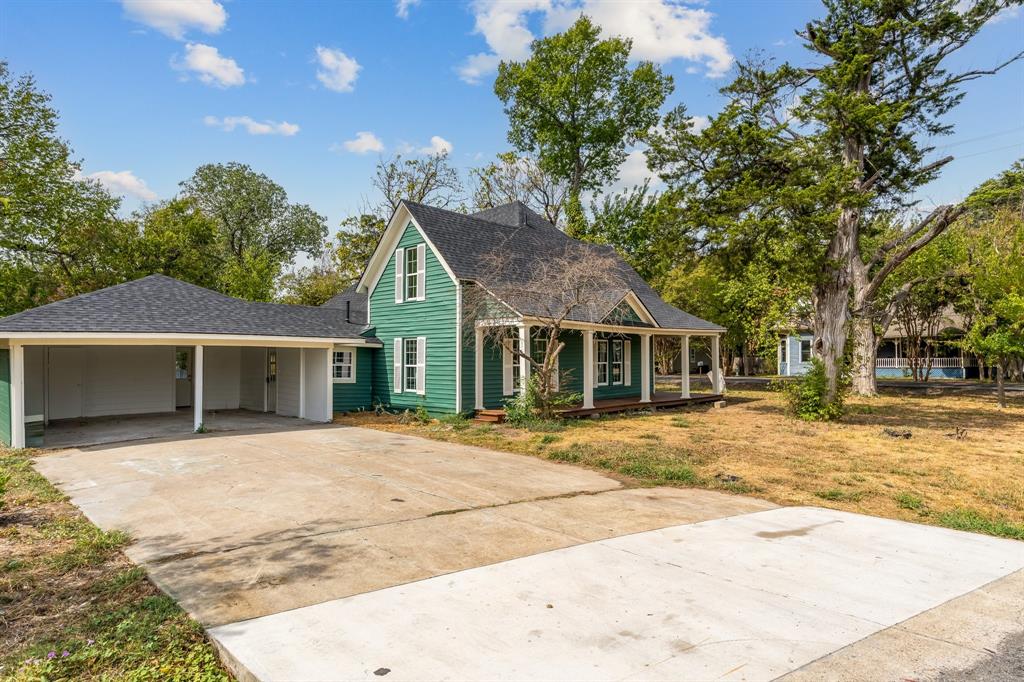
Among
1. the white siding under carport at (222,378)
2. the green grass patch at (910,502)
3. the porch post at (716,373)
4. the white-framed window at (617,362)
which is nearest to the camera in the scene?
the green grass patch at (910,502)

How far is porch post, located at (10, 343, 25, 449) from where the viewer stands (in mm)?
11812

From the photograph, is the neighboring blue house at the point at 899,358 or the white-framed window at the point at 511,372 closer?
the white-framed window at the point at 511,372

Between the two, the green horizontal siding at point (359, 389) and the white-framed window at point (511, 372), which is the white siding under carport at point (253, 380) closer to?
the green horizontal siding at point (359, 389)

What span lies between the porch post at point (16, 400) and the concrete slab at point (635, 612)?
11.6m

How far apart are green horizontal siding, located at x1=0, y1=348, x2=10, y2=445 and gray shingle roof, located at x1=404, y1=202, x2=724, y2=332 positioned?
35.9 feet

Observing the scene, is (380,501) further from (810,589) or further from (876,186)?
(876,186)

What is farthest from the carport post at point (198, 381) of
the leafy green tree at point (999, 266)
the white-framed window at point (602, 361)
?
the leafy green tree at point (999, 266)

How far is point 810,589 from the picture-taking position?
4602mm

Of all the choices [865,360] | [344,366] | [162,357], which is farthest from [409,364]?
[865,360]

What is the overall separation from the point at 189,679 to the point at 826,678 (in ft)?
12.3

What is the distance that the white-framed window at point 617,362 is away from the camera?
2075cm

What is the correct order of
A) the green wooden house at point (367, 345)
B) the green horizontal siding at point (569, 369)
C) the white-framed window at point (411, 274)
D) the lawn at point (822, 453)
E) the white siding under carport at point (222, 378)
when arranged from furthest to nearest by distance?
the white siding under carport at point (222, 378), the white-framed window at point (411, 274), the green horizontal siding at point (569, 369), the green wooden house at point (367, 345), the lawn at point (822, 453)

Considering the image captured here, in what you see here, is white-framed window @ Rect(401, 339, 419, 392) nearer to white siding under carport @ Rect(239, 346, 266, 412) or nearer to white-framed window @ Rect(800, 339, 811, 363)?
white siding under carport @ Rect(239, 346, 266, 412)

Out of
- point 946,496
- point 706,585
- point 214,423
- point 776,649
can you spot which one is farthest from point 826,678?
point 214,423
